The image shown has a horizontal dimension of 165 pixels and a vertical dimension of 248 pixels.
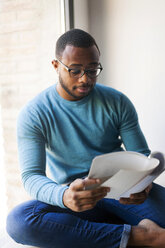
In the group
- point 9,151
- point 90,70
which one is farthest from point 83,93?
point 9,151

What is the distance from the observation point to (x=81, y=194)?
0.92 m

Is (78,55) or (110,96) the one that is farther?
(110,96)

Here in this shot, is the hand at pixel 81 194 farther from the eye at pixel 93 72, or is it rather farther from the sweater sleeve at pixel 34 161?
the eye at pixel 93 72

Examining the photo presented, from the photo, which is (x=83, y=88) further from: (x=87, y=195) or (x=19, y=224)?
(x=19, y=224)

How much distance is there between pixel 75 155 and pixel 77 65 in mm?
391

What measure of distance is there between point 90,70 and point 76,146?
336 mm

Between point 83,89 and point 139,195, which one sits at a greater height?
point 83,89

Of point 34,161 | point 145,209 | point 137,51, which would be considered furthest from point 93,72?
point 137,51

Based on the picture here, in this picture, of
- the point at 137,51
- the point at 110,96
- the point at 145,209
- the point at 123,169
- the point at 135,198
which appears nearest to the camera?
the point at 123,169

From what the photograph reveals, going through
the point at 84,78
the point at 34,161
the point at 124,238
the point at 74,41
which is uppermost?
the point at 74,41

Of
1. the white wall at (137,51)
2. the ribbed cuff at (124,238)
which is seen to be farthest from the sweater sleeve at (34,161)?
the white wall at (137,51)

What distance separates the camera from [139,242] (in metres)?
1.16

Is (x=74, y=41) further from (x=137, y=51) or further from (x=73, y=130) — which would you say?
(x=137, y=51)

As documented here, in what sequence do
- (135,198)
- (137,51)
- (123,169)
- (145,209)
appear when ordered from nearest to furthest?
(123,169) → (135,198) → (145,209) → (137,51)
